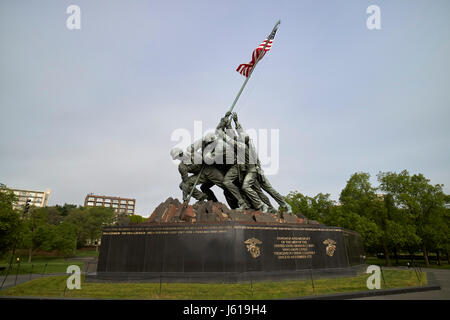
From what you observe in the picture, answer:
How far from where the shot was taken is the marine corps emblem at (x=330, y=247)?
12.6m

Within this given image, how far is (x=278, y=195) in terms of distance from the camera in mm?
15742

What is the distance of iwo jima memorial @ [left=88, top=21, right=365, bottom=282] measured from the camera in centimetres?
1051

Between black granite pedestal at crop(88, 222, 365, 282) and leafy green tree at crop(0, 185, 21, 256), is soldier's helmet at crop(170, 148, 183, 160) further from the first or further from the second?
leafy green tree at crop(0, 185, 21, 256)

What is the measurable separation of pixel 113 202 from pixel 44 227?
95.0 meters

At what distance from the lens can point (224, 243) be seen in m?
10.6

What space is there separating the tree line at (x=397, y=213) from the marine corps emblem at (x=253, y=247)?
22683mm

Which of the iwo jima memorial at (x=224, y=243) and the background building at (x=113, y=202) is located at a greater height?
the background building at (x=113, y=202)

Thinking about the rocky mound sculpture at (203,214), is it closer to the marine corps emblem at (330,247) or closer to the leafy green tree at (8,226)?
the marine corps emblem at (330,247)

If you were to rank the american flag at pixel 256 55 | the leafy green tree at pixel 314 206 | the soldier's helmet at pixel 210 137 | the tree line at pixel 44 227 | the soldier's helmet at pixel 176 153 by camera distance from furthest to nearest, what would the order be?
1. the leafy green tree at pixel 314 206
2. the tree line at pixel 44 227
3. the american flag at pixel 256 55
4. the soldier's helmet at pixel 176 153
5. the soldier's helmet at pixel 210 137

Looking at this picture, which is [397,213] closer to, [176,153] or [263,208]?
[263,208]

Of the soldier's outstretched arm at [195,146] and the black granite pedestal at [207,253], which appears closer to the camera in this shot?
the black granite pedestal at [207,253]

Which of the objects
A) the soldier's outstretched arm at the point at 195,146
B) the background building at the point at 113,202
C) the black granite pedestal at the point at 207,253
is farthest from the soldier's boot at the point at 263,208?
the background building at the point at 113,202

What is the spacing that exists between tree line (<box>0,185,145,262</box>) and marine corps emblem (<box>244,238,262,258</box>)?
668 centimetres
